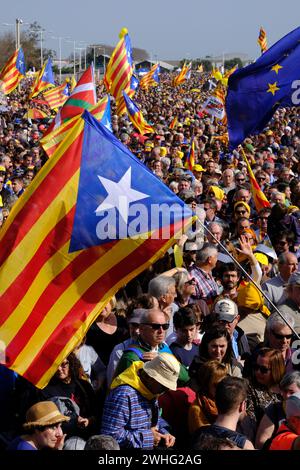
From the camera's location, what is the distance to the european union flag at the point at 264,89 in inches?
348

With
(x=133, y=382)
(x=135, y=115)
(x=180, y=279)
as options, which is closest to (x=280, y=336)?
(x=180, y=279)

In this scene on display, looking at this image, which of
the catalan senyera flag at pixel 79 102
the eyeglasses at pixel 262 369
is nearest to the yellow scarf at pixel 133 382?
the eyeglasses at pixel 262 369

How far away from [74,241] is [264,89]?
14.5ft

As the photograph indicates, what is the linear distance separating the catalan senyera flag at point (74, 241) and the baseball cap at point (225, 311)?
1.01 m

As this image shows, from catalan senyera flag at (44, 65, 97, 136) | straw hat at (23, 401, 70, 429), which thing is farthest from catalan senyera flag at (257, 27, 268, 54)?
straw hat at (23, 401, 70, 429)

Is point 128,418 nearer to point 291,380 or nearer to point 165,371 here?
point 165,371

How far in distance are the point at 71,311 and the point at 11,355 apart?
0.40 m

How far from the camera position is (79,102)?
40.3ft

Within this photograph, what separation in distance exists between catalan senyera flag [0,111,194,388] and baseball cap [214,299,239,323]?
101 cm

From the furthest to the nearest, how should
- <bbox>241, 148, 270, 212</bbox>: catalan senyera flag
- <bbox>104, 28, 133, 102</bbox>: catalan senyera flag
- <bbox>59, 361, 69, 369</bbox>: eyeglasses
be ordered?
<bbox>104, 28, 133, 102</bbox>: catalan senyera flag, <bbox>241, 148, 270, 212</bbox>: catalan senyera flag, <bbox>59, 361, 69, 369</bbox>: eyeglasses

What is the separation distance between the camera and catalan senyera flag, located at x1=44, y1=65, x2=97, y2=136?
12.1 meters

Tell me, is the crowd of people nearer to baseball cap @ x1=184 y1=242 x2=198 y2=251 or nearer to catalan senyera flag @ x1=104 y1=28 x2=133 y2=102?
baseball cap @ x1=184 y1=242 x2=198 y2=251
